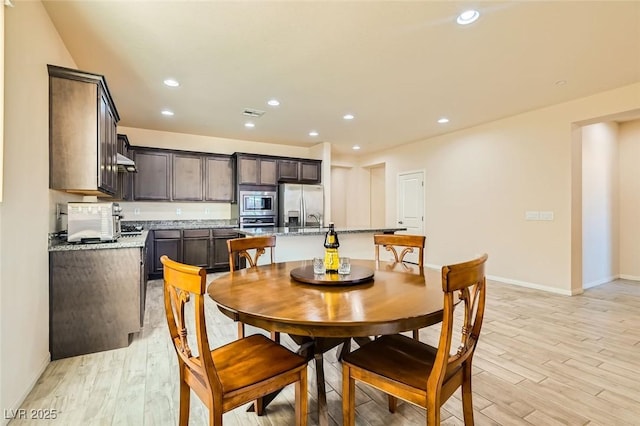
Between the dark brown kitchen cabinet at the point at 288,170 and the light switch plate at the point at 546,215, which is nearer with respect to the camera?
the light switch plate at the point at 546,215

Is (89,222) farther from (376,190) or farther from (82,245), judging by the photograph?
(376,190)

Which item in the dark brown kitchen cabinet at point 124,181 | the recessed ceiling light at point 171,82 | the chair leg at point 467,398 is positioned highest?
the recessed ceiling light at point 171,82

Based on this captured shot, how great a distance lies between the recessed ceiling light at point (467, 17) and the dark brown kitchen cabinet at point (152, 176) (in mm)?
4820

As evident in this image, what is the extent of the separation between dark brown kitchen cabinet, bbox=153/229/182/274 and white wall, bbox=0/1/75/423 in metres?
2.79

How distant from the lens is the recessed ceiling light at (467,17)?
221cm

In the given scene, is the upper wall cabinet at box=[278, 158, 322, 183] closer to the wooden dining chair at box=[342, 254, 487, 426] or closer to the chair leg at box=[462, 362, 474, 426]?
the wooden dining chair at box=[342, 254, 487, 426]

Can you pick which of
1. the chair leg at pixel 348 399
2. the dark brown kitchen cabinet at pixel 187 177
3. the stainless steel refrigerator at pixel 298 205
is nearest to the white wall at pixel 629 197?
the stainless steel refrigerator at pixel 298 205

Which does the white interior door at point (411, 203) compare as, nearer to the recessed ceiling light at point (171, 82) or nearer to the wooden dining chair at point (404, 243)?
the wooden dining chair at point (404, 243)

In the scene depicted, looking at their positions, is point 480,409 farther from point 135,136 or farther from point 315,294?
point 135,136

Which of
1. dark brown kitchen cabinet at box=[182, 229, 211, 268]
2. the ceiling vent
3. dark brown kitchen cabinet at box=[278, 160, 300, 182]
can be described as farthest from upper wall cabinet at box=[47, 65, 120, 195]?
dark brown kitchen cabinet at box=[278, 160, 300, 182]

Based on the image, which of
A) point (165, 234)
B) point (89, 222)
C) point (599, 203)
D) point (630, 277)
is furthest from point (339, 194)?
point (89, 222)

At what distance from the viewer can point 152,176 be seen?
17.2ft

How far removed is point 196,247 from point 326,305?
177 inches

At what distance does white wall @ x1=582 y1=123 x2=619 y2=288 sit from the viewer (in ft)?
15.1
